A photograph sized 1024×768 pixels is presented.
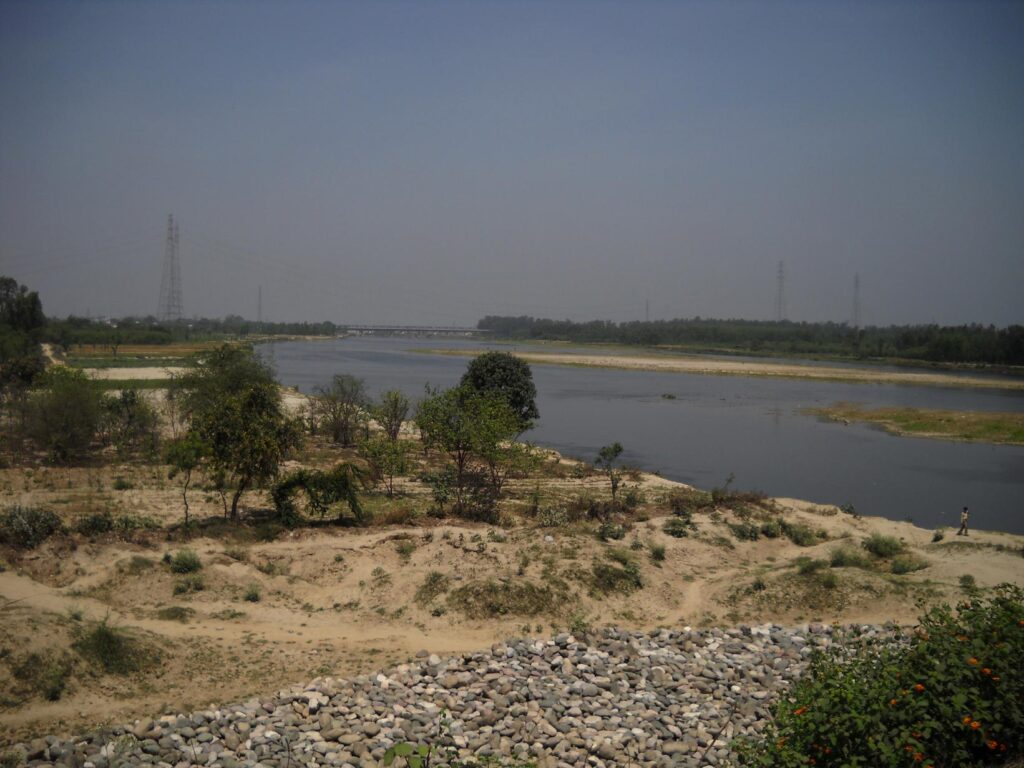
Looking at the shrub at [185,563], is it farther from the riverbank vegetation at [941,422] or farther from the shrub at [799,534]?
the riverbank vegetation at [941,422]

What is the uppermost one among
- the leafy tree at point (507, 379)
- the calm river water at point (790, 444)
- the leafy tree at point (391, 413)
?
the leafy tree at point (507, 379)

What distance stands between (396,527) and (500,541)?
3052 millimetres

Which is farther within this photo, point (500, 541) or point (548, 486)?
point (548, 486)

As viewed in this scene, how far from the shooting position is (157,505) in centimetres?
2028

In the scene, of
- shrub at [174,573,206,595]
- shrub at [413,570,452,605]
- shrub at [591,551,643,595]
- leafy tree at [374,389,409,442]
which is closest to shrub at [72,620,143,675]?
shrub at [174,573,206,595]

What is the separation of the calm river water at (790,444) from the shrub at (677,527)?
1291 centimetres

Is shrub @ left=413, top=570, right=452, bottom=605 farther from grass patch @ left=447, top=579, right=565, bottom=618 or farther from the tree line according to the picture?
the tree line

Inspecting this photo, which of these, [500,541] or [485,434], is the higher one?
[485,434]

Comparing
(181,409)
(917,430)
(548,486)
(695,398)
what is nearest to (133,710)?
(548,486)

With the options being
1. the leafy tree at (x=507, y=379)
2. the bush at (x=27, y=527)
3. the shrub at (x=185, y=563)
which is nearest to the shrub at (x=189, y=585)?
the shrub at (x=185, y=563)

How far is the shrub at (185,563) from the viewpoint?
1383cm

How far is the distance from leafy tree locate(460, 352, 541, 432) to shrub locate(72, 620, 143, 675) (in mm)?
24254

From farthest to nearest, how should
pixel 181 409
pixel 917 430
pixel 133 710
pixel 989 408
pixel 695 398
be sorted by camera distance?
pixel 695 398
pixel 989 408
pixel 917 430
pixel 181 409
pixel 133 710

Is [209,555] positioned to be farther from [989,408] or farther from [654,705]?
[989,408]
